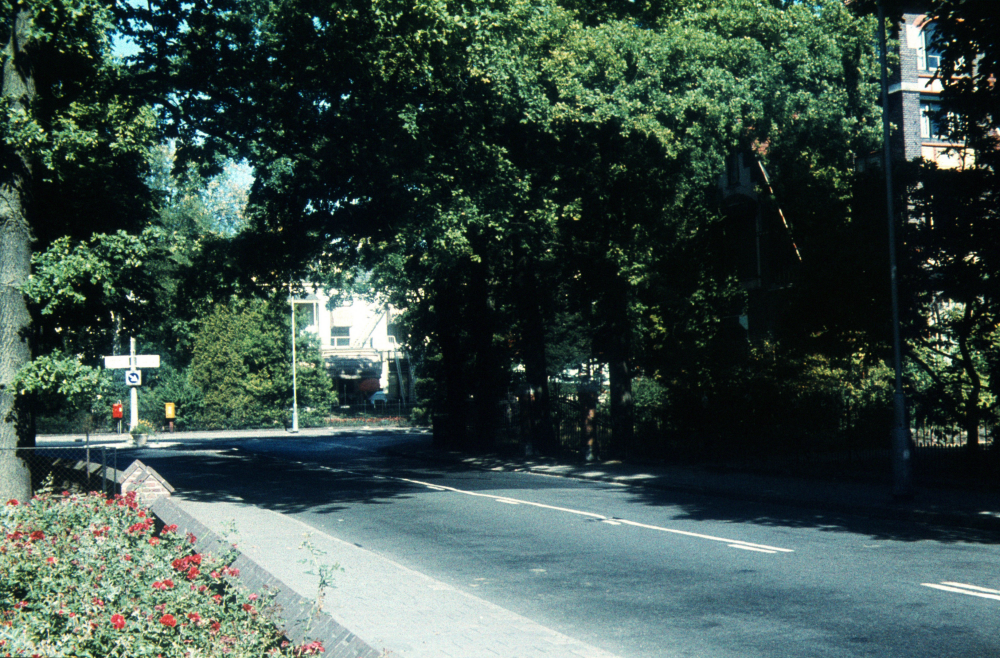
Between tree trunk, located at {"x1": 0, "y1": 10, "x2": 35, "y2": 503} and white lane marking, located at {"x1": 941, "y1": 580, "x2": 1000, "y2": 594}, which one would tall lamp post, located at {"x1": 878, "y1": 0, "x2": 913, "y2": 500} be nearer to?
white lane marking, located at {"x1": 941, "y1": 580, "x2": 1000, "y2": 594}

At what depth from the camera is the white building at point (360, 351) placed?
73.0 metres

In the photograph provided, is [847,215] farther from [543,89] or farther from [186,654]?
[186,654]

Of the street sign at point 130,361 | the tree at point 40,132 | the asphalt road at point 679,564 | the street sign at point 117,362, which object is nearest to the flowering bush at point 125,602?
the asphalt road at point 679,564

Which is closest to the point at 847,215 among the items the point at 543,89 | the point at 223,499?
the point at 543,89

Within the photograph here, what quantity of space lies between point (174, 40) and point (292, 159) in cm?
317

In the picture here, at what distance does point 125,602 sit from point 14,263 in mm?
10844

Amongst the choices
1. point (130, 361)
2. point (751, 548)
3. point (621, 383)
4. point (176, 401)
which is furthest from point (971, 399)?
point (176, 401)

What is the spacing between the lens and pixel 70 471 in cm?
1817

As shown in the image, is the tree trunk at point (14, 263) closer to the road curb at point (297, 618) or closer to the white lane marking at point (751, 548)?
the road curb at point (297, 618)

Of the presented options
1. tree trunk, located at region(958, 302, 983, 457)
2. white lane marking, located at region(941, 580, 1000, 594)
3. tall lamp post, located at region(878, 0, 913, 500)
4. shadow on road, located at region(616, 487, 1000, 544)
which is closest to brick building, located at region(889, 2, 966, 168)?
tree trunk, located at region(958, 302, 983, 457)

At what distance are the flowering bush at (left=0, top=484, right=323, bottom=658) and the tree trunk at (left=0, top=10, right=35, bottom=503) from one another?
681 centimetres

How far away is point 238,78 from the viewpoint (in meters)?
18.5

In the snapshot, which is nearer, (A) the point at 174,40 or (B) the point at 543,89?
(A) the point at 174,40

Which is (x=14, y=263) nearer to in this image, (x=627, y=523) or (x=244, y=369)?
(x=627, y=523)
